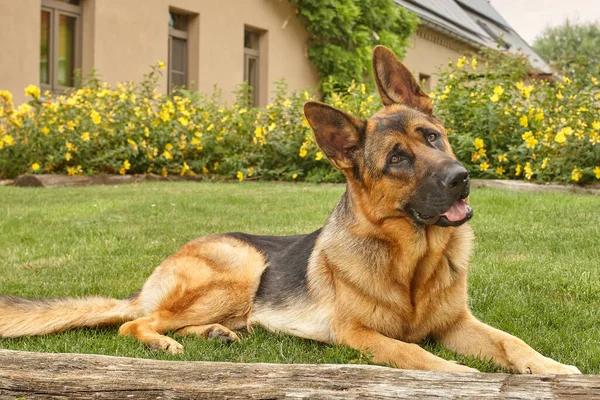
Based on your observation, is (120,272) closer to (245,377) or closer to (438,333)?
(438,333)

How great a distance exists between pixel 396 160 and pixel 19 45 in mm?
11296

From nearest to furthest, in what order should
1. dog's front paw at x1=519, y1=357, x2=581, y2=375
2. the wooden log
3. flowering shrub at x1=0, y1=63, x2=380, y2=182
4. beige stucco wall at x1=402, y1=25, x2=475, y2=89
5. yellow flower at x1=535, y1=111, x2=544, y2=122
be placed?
the wooden log < dog's front paw at x1=519, y1=357, x2=581, y2=375 < yellow flower at x1=535, y1=111, x2=544, y2=122 < flowering shrub at x1=0, y1=63, x2=380, y2=182 < beige stucco wall at x1=402, y1=25, x2=475, y2=89

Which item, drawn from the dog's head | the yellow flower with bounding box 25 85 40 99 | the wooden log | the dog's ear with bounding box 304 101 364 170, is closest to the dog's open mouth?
the dog's head

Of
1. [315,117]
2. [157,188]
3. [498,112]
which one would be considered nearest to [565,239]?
[315,117]

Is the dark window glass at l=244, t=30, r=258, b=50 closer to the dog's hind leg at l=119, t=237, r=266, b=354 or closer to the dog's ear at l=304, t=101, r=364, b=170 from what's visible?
the dog's hind leg at l=119, t=237, r=266, b=354

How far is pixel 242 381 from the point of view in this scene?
2340 millimetres

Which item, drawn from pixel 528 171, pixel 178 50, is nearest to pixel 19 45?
pixel 178 50

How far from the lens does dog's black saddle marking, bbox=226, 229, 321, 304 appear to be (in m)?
4.19

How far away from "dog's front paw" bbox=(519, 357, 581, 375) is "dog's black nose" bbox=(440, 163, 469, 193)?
86 centimetres

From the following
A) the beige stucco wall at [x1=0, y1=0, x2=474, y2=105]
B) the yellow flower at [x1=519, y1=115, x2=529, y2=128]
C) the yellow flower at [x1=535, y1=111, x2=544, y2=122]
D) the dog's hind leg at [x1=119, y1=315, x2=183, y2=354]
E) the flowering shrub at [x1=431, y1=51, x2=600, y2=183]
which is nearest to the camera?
the dog's hind leg at [x1=119, y1=315, x2=183, y2=354]

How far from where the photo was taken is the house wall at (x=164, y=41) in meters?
13.0

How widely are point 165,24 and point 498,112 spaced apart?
28.4 feet

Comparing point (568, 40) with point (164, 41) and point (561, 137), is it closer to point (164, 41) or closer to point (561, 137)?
point (164, 41)

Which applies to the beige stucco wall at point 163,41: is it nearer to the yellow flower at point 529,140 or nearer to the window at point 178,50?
the window at point 178,50
